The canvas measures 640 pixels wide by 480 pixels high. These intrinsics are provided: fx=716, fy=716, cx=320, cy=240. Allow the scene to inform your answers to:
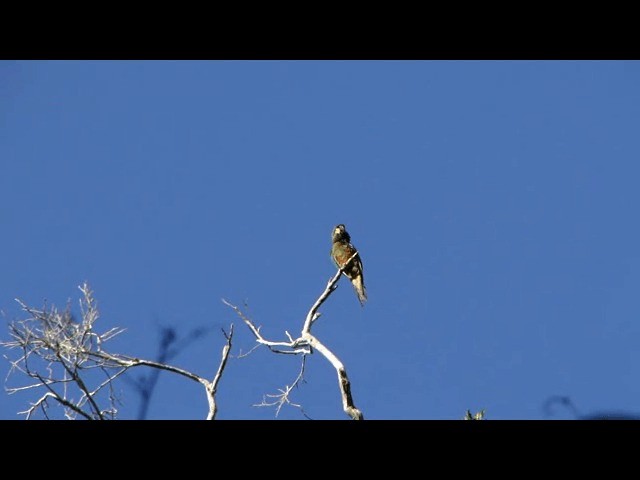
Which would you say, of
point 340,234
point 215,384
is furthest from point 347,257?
point 215,384

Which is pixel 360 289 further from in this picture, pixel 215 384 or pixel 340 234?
pixel 215 384

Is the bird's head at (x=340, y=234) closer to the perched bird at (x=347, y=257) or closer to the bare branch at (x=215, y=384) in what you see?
the perched bird at (x=347, y=257)

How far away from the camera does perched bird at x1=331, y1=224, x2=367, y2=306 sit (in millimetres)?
8219

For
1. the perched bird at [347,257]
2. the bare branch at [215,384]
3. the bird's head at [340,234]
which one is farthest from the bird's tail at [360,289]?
the bare branch at [215,384]

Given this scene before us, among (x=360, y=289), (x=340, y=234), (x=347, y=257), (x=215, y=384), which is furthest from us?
(x=340, y=234)

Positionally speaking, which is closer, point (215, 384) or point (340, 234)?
point (215, 384)

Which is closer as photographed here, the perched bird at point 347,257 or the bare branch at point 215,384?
the bare branch at point 215,384

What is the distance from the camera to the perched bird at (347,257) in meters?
8.22

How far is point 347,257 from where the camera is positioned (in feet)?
29.5

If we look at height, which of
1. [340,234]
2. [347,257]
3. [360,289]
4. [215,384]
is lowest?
[215,384]

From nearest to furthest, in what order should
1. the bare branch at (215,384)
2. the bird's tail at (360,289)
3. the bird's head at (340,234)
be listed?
the bare branch at (215,384), the bird's tail at (360,289), the bird's head at (340,234)
